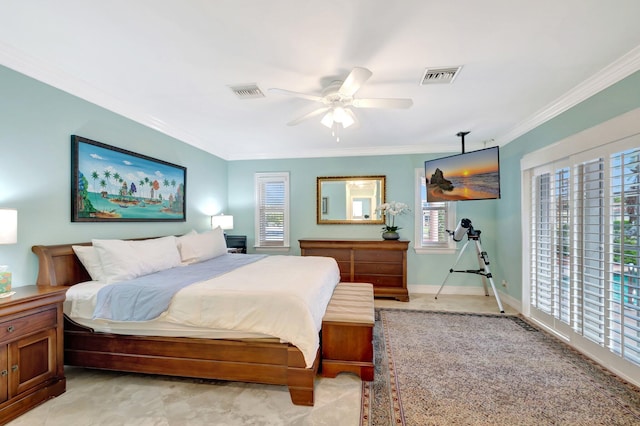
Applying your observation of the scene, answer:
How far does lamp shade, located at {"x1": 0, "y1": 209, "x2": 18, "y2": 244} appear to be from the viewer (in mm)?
1812

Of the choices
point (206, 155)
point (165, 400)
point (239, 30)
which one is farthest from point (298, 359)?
point (206, 155)

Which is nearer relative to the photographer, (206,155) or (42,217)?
(42,217)

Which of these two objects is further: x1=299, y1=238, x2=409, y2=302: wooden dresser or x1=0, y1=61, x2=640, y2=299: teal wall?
x1=299, y1=238, x2=409, y2=302: wooden dresser

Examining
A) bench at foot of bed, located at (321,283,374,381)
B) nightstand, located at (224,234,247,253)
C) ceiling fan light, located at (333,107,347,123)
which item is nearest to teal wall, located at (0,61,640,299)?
nightstand, located at (224,234,247,253)

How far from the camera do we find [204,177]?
462 centimetres

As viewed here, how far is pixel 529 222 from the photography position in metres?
3.53

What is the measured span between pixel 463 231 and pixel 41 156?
16.6ft

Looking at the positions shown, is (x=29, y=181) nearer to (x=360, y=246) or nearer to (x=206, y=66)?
(x=206, y=66)

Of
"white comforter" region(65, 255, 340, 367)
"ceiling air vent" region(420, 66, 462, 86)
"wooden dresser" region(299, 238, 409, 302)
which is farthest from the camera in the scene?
"wooden dresser" region(299, 238, 409, 302)

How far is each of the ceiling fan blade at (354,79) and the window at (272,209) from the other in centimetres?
312

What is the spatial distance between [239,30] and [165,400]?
2.64 metres

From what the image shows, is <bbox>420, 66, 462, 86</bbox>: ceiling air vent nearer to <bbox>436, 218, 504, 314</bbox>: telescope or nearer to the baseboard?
<bbox>436, 218, 504, 314</bbox>: telescope

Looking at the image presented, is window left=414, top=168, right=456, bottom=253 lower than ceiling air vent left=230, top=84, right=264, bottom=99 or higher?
lower

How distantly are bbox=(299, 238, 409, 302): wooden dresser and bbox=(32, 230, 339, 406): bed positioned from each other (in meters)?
2.15
